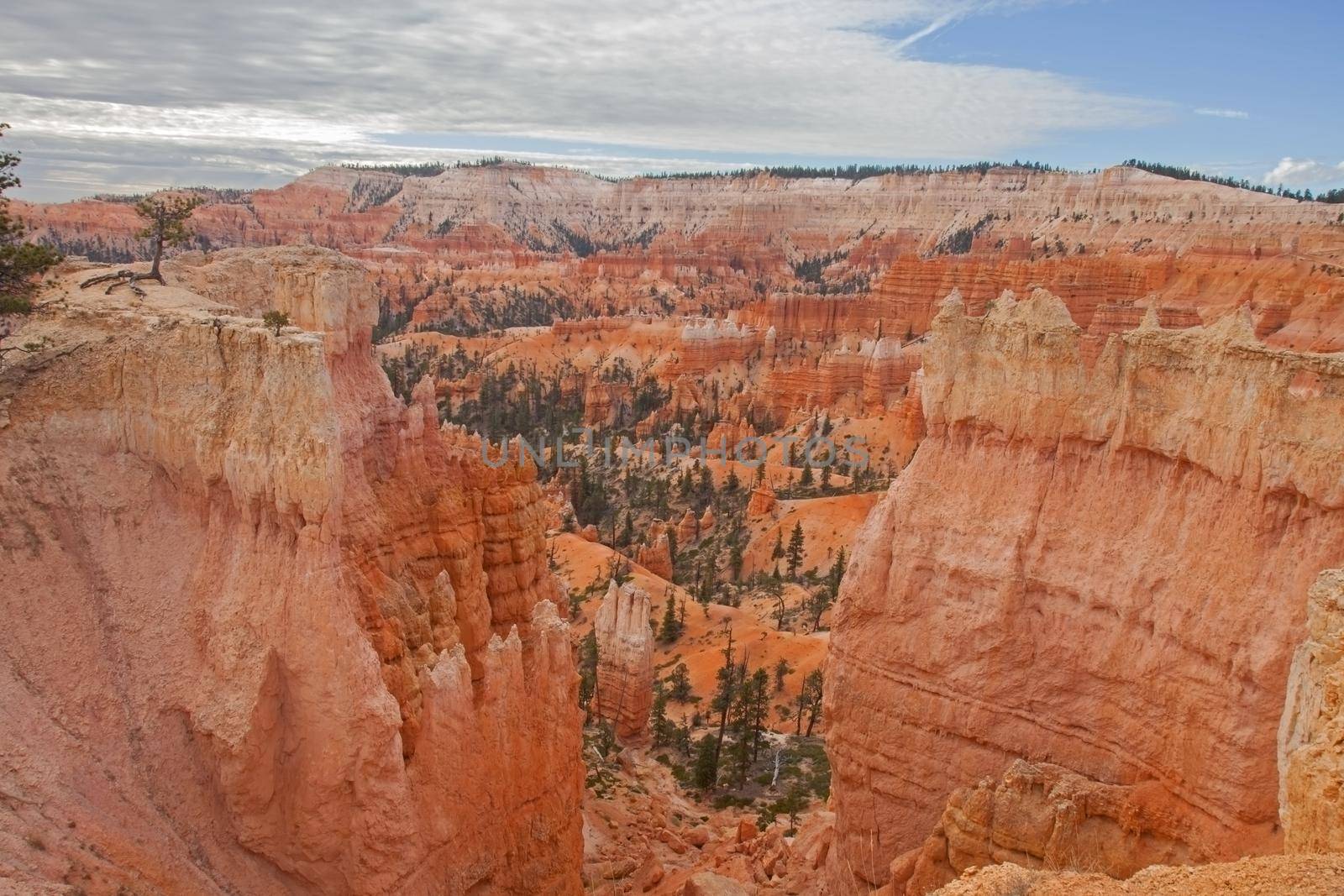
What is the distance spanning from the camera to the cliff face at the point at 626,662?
23484mm

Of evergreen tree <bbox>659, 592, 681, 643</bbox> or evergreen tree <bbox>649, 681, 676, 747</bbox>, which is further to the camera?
evergreen tree <bbox>659, 592, 681, 643</bbox>

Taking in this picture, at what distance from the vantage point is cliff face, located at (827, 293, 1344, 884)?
9320 millimetres

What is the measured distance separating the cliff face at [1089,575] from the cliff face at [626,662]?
1048 centimetres

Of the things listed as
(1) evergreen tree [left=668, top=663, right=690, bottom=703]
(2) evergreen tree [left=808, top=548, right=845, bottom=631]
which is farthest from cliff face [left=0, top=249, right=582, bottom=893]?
(2) evergreen tree [left=808, top=548, right=845, bottom=631]

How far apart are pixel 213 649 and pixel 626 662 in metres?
14.6

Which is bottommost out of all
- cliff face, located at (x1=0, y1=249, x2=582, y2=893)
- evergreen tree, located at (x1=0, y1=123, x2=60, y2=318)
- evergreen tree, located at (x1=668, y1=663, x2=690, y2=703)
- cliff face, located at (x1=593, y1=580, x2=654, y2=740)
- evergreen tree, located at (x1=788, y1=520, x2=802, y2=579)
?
evergreen tree, located at (x1=668, y1=663, x2=690, y2=703)

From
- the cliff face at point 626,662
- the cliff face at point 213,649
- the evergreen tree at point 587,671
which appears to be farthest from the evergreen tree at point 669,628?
the cliff face at point 213,649

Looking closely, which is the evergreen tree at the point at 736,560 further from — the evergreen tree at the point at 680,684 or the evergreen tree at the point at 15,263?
the evergreen tree at the point at 15,263

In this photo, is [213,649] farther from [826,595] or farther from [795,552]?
[795,552]

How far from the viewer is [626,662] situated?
23516 mm

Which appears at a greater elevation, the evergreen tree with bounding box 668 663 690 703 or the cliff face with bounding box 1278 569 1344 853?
the cliff face with bounding box 1278 569 1344 853

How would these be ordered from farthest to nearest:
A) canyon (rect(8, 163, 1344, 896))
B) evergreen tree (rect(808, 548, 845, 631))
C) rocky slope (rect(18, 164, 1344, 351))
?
rocky slope (rect(18, 164, 1344, 351))
evergreen tree (rect(808, 548, 845, 631))
canyon (rect(8, 163, 1344, 896))

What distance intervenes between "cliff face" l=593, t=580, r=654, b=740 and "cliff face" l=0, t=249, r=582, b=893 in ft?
38.4

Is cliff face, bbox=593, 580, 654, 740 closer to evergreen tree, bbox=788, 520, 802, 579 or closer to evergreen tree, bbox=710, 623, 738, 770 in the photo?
evergreen tree, bbox=710, 623, 738, 770
